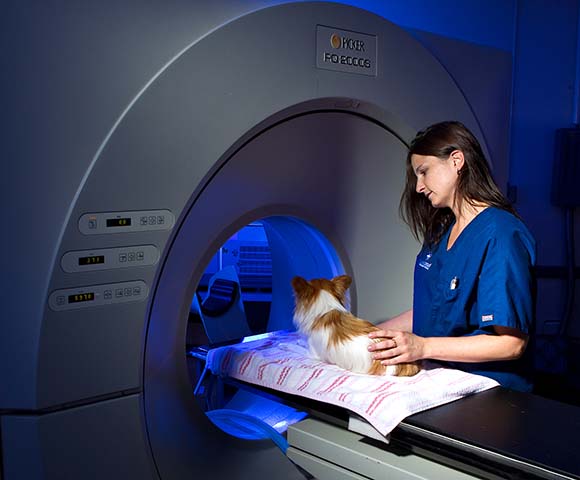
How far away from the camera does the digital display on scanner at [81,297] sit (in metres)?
0.99

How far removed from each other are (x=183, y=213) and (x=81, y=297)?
0.23 metres

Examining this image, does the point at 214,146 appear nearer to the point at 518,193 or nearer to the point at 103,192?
the point at 103,192

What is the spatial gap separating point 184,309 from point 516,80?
152cm

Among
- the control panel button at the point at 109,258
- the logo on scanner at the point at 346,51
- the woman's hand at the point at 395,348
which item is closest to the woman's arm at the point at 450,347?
the woman's hand at the point at 395,348

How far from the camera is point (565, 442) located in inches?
36.8

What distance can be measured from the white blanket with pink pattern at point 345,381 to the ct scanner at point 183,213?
45mm

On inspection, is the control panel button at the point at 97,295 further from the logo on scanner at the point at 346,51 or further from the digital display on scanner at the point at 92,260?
the logo on scanner at the point at 346,51

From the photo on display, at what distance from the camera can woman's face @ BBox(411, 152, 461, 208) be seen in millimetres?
1374

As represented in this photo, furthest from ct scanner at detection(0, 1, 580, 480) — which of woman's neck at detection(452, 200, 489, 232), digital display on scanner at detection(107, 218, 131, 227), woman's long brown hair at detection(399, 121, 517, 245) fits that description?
woman's neck at detection(452, 200, 489, 232)

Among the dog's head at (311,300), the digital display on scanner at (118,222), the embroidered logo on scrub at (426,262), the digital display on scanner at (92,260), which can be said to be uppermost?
the digital display on scanner at (118,222)

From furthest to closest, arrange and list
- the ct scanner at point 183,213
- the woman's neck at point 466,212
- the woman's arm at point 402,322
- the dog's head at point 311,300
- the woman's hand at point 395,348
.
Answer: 1. the woman's arm at point 402,322
2. the woman's neck at point 466,212
3. the dog's head at point 311,300
4. the woman's hand at point 395,348
5. the ct scanner at point 183,213

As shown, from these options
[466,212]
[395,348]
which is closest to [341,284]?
[395,348]

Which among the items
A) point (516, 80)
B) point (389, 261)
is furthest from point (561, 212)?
point (389, 261)

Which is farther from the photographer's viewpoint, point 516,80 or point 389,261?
point 516,80
